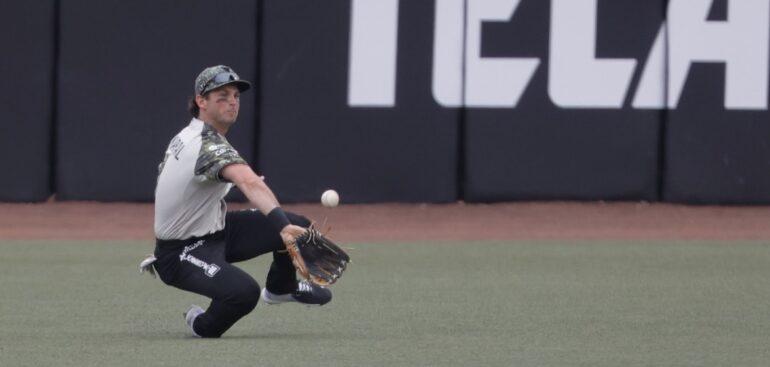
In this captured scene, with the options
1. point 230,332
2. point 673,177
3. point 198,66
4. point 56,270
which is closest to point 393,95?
point 198,66

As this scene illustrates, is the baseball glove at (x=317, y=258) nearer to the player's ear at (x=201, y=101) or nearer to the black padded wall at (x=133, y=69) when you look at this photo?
the player's ear at (x=201, y=101)

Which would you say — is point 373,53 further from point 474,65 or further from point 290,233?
point 290,233

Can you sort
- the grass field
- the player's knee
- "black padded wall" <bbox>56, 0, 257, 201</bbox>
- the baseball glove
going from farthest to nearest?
"black padded wall" <bbox>56, 0, 257, 201</bbox>, the player's knee, the baseball glove, the grass field

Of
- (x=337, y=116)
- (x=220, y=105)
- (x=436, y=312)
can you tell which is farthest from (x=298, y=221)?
(x=337, y=116)

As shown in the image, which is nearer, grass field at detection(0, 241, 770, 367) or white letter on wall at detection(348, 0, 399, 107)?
grass field at detection(0, 241, 770, 367)

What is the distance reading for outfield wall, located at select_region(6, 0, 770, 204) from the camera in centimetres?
1486

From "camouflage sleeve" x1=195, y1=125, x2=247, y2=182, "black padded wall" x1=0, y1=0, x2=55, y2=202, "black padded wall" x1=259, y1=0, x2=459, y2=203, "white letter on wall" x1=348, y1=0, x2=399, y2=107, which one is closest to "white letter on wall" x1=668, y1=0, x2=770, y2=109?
"black padded wall" x1=259, y1=0, x2=459, y2=203

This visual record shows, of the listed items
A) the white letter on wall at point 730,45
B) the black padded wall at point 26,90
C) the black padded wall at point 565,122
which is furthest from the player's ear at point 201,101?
the white letter on wall at point 730,45

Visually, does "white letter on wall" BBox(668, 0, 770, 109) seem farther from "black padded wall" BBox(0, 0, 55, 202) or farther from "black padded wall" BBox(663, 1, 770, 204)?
"black padded wall" BBox(0, 0, 55, 202)

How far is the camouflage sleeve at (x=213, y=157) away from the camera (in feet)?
24.1

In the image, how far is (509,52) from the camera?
15094mm

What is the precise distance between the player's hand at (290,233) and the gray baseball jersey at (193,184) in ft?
1.29

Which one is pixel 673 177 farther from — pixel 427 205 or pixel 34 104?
pixel 34 104

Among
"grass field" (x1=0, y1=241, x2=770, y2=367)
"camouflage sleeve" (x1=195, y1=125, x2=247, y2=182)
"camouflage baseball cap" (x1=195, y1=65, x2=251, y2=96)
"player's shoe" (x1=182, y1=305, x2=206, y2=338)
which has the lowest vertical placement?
"grass field" (x1=0, y1=241, x2=770, y2=367)
